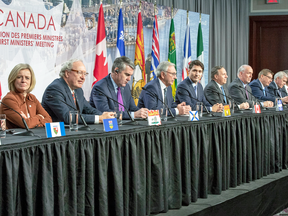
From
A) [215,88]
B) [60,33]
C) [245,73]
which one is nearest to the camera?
[215,88]

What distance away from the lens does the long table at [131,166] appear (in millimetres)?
1631

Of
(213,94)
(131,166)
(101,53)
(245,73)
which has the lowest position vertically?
(131,166)

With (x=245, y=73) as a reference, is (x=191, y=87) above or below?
below

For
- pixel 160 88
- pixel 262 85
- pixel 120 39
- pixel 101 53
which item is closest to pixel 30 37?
pixel 101 53

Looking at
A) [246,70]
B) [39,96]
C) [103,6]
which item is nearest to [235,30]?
[246,70]

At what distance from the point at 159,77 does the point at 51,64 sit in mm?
1450

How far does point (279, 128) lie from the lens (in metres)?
3.58

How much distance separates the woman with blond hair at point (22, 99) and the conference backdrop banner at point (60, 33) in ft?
4.85

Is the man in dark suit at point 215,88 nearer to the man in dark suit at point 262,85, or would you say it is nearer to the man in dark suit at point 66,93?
the man in dark suit at point 262,85

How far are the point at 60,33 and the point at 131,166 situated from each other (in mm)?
2811

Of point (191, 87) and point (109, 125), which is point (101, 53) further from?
point (109, 125)

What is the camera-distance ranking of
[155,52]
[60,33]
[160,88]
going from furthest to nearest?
[155,52] → [60,33] → [160,88]

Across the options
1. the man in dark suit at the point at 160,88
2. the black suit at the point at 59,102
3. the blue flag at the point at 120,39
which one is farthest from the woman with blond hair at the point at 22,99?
the blue flag at the point at 120,39

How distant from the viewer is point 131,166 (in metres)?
2.14
